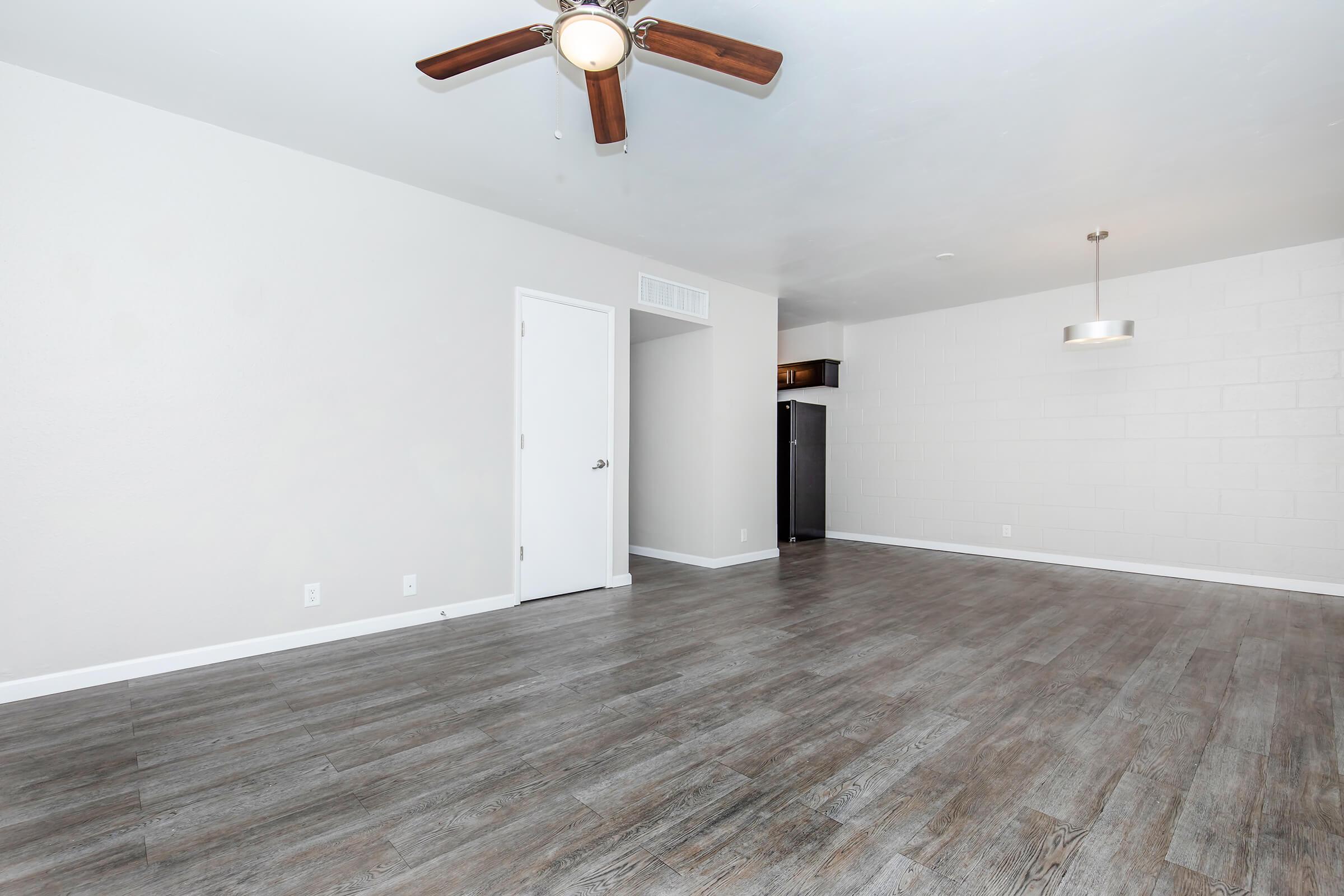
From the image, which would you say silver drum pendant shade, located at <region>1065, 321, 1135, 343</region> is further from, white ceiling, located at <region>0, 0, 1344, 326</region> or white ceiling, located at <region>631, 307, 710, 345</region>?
white ceiling, located at <region>631, 307, 710, 345</region>

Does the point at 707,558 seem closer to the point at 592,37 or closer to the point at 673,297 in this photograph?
the point at 673,297

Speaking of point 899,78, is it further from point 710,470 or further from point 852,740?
point 710,470

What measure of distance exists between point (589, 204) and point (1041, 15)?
257 cm

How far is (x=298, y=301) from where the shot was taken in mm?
3309

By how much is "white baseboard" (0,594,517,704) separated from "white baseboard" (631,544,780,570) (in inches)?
89.4

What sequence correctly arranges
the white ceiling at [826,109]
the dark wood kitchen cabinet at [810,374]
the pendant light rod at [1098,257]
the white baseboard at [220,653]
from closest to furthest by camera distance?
the white ceiling at [826,109] < the white baseboard at [220,653] < the pendant light rod at [1098,257] < the dark wood kitchen cabinet at [810,374]

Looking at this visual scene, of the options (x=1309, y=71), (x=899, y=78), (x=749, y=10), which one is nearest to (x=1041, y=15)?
(x=899, y=78)

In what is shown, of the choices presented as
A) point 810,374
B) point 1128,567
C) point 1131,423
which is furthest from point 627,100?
point 1128,567

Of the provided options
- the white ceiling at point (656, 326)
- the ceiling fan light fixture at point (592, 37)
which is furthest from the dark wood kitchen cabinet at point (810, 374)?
the ceiling fan light fixture at point (592, 37)

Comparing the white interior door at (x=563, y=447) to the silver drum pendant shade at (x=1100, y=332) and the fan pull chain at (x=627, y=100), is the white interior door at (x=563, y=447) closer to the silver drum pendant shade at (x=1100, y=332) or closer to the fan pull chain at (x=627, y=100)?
the fan pull chain at (x=627, y=100)

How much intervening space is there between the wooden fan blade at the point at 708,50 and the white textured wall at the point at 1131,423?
5.26 m

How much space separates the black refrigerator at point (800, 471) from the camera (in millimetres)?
7289

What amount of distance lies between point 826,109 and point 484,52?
63.3 inches

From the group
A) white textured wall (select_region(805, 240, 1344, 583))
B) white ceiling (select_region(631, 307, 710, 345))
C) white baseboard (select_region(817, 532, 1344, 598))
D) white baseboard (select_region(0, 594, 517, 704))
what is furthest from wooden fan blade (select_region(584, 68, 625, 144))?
white baseboard (select_region(817, 532, 1344, 598))
